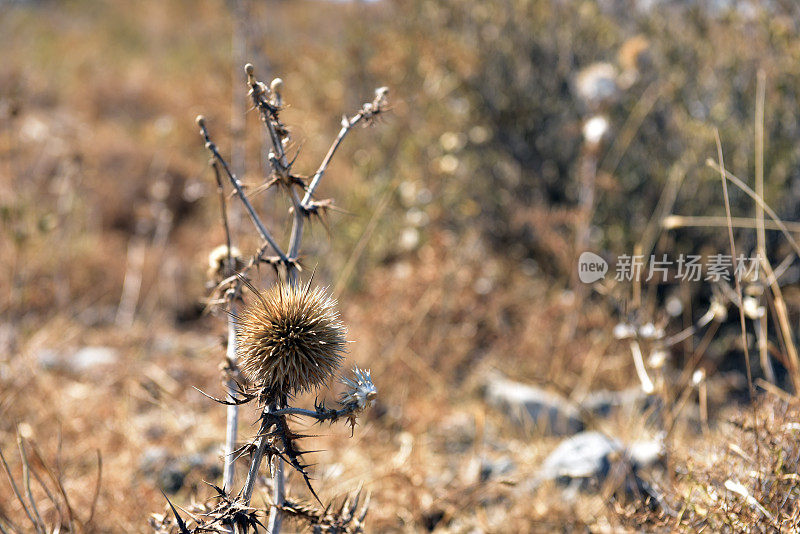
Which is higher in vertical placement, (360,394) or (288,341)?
(288,341)

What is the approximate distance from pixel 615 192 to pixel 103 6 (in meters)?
17.0

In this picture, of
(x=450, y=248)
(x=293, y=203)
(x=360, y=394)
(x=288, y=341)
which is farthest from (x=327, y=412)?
(x=450, y=248)

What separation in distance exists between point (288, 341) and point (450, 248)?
10.2 feet

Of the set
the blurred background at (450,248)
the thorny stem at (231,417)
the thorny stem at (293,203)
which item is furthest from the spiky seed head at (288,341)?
Answer: the blurred background at (450,248)

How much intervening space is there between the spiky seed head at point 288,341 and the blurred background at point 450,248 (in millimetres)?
1055

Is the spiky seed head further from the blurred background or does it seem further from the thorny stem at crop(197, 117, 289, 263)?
the blurred background

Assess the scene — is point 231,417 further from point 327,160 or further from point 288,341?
point 327,160

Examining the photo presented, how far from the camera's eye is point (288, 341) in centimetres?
142

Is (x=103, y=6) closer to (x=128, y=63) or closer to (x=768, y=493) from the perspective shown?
(x=128, y=63)

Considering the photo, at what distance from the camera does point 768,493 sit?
5.91 feet

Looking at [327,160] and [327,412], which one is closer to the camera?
[327,412]

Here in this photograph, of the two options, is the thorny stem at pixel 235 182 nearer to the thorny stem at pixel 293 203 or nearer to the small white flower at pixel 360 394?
the thorny stem at pixel 293 203

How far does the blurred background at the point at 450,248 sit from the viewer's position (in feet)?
9.61

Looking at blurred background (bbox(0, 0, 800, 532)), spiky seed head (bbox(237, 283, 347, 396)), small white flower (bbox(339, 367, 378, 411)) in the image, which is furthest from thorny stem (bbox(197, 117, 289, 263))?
blurred background (bbox(0, 0, 800, 532))
